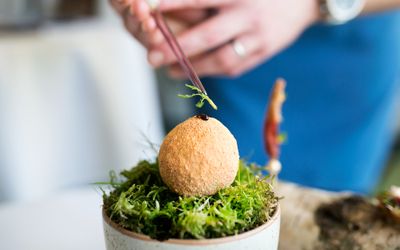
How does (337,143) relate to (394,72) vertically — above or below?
below

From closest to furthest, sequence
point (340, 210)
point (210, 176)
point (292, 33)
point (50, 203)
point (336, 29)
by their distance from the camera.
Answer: point (210, 176) → point (340, 210) → point (50, 203) → point (292, 33) → point (336, 29)

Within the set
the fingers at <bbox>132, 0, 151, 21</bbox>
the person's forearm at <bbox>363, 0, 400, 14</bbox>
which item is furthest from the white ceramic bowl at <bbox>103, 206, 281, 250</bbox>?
Result: the person's forearm at <bbox>363, 0, 400, 14</bbox>

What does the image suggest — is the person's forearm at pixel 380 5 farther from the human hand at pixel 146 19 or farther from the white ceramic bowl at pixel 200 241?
the white ceramic bowl at pixel 200 241

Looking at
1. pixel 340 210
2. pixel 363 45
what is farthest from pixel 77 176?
pixel 340 210

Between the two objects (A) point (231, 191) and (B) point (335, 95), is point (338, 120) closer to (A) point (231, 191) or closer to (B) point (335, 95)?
(B) point (335, 95)

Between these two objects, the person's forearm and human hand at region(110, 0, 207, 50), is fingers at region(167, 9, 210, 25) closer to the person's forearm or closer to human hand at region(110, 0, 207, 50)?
human hand at region(110, 0, 207, 50)

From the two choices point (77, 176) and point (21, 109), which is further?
point (77, 176)
